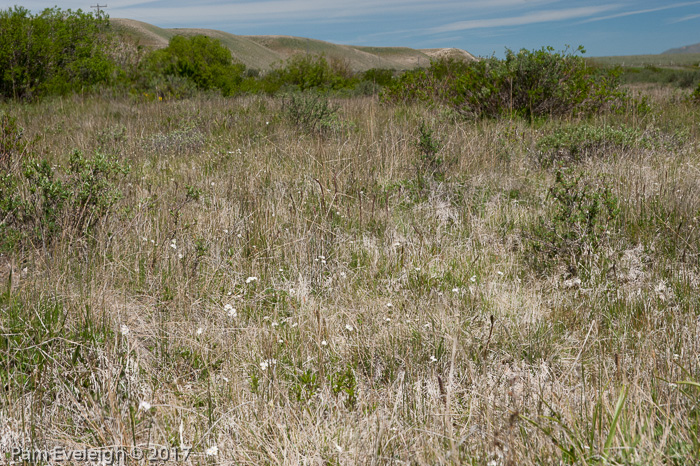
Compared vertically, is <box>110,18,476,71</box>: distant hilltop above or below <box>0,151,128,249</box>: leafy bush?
above

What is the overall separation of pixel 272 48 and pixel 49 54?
326ft

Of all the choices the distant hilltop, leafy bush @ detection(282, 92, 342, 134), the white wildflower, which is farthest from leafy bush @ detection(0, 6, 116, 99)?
the distant hilltop

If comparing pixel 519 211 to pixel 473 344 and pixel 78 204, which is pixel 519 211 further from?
pixel 78 204

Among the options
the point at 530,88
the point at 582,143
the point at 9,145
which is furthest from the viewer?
the point at 530,88

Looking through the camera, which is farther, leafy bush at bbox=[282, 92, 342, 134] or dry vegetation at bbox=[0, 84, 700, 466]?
leafy bush at bbox=[282, 92, 342, 134]

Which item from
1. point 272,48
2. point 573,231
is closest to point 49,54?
point 573,231

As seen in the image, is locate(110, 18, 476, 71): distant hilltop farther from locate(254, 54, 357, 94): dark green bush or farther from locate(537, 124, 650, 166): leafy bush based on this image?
locate(537, 124, 650, 166): leafy bush

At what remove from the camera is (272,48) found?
105 m

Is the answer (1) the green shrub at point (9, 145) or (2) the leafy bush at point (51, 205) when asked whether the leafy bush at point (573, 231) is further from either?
(1) the green shrub at point (9, 145)

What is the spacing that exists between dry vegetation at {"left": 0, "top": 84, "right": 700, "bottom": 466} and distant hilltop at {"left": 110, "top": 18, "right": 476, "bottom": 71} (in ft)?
206

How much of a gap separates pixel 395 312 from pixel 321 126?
4500 millimetres

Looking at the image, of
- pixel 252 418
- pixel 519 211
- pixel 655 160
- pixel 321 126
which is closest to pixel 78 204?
pixel 252 418

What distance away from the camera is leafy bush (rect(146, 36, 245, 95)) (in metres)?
14.1

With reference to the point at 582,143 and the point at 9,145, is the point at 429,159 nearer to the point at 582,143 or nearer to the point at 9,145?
the point at 582,143
